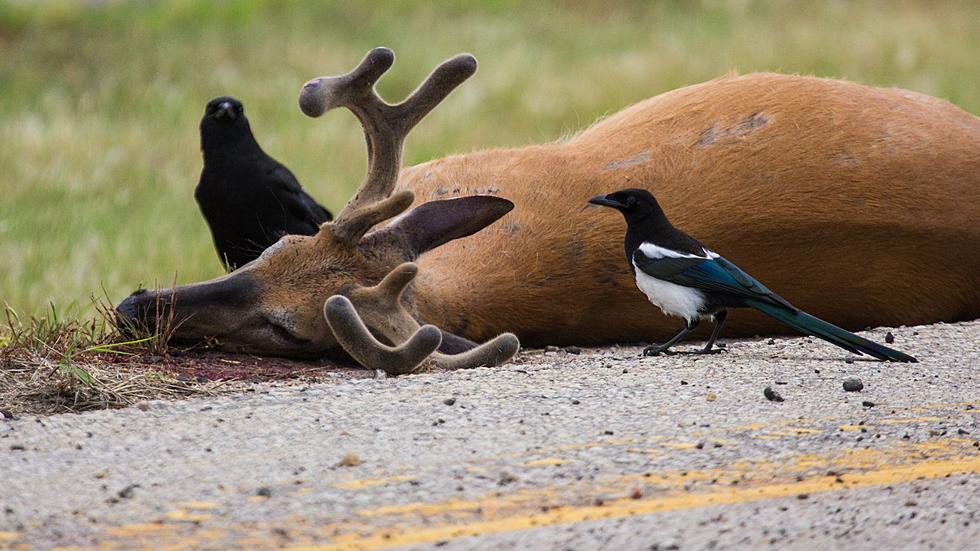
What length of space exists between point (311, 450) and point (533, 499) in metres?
0.80

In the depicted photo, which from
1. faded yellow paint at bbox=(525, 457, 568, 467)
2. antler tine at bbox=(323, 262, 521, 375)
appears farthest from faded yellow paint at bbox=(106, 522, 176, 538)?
antler tine at bbox=(323, 262, 521, 375)

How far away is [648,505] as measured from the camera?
14.7 ft

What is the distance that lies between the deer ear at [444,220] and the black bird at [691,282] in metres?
0.59

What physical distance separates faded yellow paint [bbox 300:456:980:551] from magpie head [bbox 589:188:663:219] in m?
2.15

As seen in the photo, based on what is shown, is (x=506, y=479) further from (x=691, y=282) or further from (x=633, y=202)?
(x=633, y=202)

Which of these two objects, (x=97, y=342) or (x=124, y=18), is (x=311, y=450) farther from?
(x=124, y=18)

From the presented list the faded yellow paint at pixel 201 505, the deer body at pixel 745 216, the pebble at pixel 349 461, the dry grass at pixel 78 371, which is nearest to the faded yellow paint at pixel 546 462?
the pebble at pixel 349 461

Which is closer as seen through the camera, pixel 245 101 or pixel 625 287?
pixel 625 287

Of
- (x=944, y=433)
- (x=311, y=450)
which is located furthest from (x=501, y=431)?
(x=944, y=433)

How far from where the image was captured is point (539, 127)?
15.7 metres

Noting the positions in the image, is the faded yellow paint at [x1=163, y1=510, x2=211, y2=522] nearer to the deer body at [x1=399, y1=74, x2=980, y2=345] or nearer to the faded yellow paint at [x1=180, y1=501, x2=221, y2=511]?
the faded yellow paint at [x1=180, y1=501, x2=221, y2=511]

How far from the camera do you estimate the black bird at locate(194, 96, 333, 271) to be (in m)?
9.09

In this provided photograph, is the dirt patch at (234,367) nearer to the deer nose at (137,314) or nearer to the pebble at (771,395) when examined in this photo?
the deer nose at (137,314)

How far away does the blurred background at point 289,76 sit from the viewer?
1139 cm
